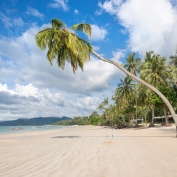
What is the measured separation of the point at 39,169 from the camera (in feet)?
18.1

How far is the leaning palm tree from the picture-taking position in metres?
14.9

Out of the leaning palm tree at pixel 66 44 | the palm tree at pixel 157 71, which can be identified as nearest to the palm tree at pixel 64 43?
the leaning palm tree at pixel 66 44

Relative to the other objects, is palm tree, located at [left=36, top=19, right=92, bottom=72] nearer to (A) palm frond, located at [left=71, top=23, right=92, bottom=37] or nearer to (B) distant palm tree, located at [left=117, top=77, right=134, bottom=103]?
(A) palm frond, located at [left=71, top=23, right=92, bottom=37]

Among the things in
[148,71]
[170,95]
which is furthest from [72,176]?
[148,71]

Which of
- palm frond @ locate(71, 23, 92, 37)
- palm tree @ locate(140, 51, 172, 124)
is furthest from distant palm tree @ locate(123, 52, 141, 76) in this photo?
palm frond @ locate(71, 23, 92, 37)

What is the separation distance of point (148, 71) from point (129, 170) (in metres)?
33.8

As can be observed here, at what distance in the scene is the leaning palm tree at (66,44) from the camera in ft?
49.0

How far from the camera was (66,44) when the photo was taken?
592 inches

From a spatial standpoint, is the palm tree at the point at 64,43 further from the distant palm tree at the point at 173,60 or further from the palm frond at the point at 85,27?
the distant palm tree at the point at 173,60

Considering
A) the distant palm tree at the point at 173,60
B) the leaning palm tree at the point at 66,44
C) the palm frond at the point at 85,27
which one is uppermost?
the distant palm tree at the point at 173,60

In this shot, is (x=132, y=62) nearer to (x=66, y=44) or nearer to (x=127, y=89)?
(x=127, y=89)

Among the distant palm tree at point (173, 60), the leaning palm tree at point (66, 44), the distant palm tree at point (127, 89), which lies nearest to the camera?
the leaning palm tree at point (66, 44)

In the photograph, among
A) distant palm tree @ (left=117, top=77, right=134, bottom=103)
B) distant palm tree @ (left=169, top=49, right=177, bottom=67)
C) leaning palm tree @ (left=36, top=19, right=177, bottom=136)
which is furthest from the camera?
distant palm tree @ (left=117, top=77, right=134, bottom=103)

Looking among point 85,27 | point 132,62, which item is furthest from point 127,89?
point 85,27
